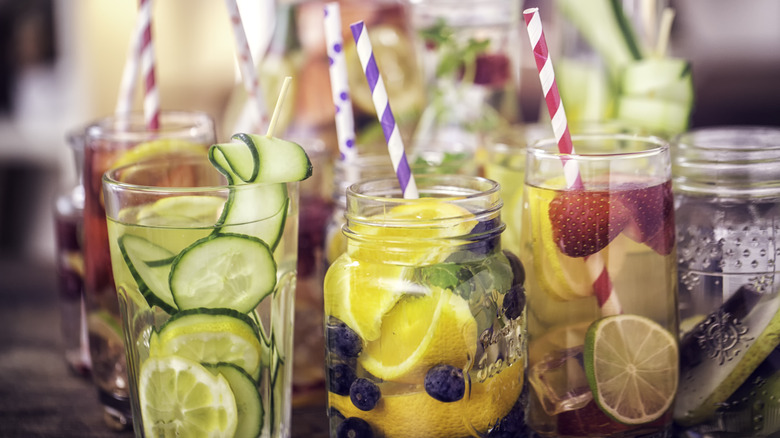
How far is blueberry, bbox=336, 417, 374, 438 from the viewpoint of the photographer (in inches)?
26.7

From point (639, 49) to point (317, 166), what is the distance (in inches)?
17.9

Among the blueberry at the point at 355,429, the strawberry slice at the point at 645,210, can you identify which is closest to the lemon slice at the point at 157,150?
the blueberry at the point at 355,429

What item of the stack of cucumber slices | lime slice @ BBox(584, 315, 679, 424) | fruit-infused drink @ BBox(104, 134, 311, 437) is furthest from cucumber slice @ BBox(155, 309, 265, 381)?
the stack of cucumber slices

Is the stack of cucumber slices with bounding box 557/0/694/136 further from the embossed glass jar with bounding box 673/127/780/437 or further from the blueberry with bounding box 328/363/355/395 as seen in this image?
the blueberry with bounding box 328/363/355/395

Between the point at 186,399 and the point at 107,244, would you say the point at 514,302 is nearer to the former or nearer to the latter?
the point at 186,399

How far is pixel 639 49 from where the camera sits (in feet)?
3.40

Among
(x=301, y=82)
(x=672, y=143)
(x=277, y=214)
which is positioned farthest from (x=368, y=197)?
(x=301, y=82)

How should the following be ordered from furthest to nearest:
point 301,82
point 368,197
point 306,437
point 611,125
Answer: point 301,82 < point 611,125 < point 306,437 < point 368,197

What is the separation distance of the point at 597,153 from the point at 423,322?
9.3 inches

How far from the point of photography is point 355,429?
0.68 meters

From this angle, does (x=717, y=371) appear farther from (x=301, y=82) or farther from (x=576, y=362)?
(x=301, y=82)

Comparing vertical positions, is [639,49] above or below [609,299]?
above

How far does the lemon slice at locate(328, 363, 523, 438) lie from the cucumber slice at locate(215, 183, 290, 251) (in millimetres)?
162

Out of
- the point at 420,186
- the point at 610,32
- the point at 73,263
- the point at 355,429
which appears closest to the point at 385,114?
the point at 420,186
